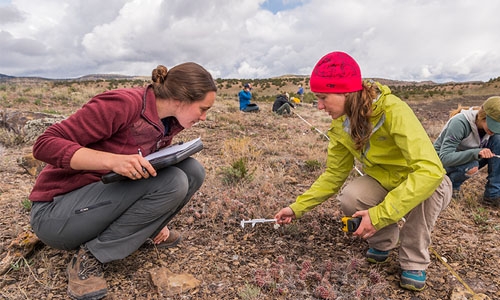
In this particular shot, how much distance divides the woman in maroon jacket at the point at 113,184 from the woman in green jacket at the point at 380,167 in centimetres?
83

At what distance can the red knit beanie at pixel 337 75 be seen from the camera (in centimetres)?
208

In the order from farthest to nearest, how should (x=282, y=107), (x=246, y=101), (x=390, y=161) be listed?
(x=246, y=101) < (x=282, y=107) < (x=390, y=161)

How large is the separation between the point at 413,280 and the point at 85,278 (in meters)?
2.05

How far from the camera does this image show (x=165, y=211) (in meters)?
2.17

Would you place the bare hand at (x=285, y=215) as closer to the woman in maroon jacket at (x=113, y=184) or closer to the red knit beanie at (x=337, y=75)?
the woman in maroon jacket at (x=113, y=184)

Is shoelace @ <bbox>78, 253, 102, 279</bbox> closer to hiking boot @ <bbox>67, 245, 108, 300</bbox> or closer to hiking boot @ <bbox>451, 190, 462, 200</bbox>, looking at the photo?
hiking boot @ <bbox>67, 245, 108, 300</bbox>

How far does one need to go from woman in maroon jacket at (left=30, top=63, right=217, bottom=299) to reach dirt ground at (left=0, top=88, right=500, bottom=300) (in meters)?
0.28

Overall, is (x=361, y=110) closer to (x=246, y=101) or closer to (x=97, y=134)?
(x=97, y=134)

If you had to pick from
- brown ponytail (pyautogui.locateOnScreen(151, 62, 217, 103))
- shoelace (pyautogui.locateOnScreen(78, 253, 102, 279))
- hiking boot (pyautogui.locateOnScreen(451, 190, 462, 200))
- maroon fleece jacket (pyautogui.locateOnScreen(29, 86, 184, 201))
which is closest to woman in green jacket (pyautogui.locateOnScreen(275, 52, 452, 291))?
brown ponytail (pyautogui.locateOnScreen(151, 62, 217, 103))

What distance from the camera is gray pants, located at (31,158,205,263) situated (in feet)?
6.46

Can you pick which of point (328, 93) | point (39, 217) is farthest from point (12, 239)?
point (328, 93)

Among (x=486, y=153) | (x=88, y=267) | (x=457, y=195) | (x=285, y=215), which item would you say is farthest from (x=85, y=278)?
(x=457, y=195)

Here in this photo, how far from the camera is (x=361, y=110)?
2131 mm

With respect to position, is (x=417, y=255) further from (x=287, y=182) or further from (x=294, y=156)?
(x=294, y=156)
